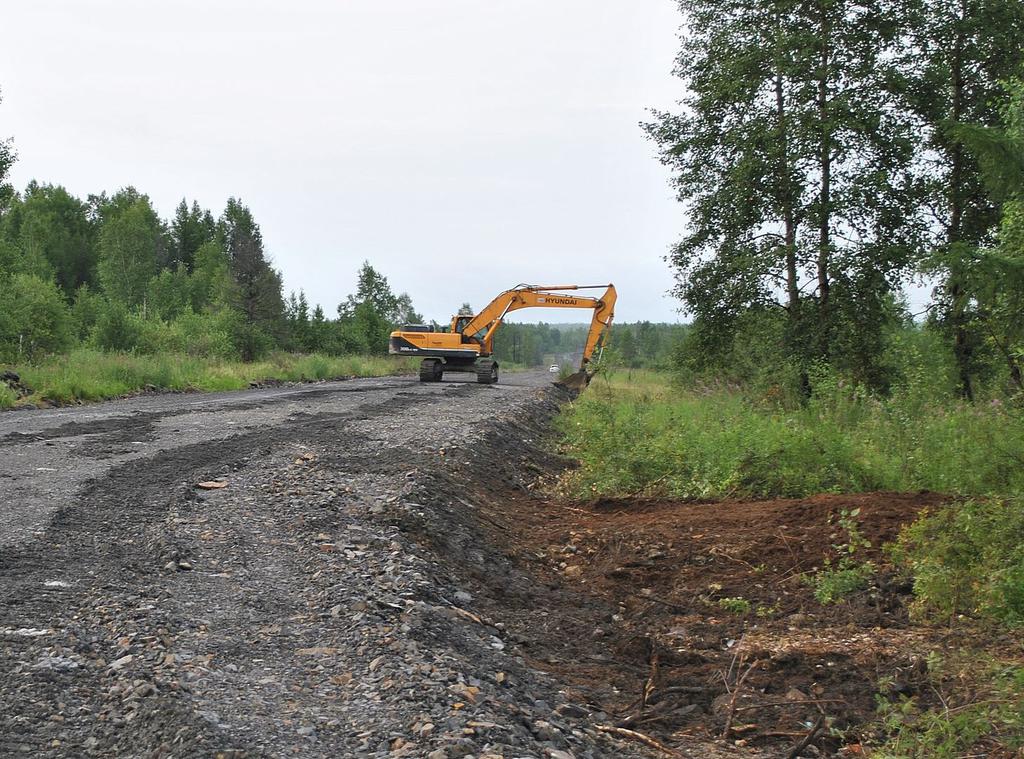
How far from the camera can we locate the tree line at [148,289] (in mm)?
26359

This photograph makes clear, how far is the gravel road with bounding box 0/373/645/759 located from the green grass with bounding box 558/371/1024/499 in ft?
6.37

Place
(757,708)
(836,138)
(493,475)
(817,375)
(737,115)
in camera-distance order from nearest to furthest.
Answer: (757,708) < (493,475) < (817,375) < (836,138) < (737,115)

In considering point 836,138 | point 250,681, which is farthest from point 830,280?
point 250,681

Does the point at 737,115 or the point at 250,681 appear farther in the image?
the point at 737,115

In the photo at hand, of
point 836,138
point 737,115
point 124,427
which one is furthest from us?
point 737,115

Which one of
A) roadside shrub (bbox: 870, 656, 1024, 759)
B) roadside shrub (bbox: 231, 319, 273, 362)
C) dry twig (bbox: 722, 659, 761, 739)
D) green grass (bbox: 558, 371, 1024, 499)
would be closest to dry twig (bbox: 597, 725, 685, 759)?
dry twig (bbox: 722, 659, 761, 739)

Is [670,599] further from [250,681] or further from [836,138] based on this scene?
[836,138]

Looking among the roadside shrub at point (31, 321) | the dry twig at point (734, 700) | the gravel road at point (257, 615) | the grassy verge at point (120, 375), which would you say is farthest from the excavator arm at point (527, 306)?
the dry twig at point (734, 700)

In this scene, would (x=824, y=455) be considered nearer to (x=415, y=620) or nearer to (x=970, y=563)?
(x=970, y=563)

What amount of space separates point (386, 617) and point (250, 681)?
0.96 meters

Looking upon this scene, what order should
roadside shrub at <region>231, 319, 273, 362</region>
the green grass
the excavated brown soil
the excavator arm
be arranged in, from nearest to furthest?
the excavated brown soil → the green grass → the excavator arm → roadside shrub at <region>231, 319, 273, 362</region>

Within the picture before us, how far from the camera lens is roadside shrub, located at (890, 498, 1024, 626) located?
468 centimetres

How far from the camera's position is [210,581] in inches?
207

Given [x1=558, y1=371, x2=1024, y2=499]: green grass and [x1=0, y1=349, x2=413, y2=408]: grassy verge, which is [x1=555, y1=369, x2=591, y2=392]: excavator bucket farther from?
[x1=558, y1=371, x2=1024, y2=499]: green grass
